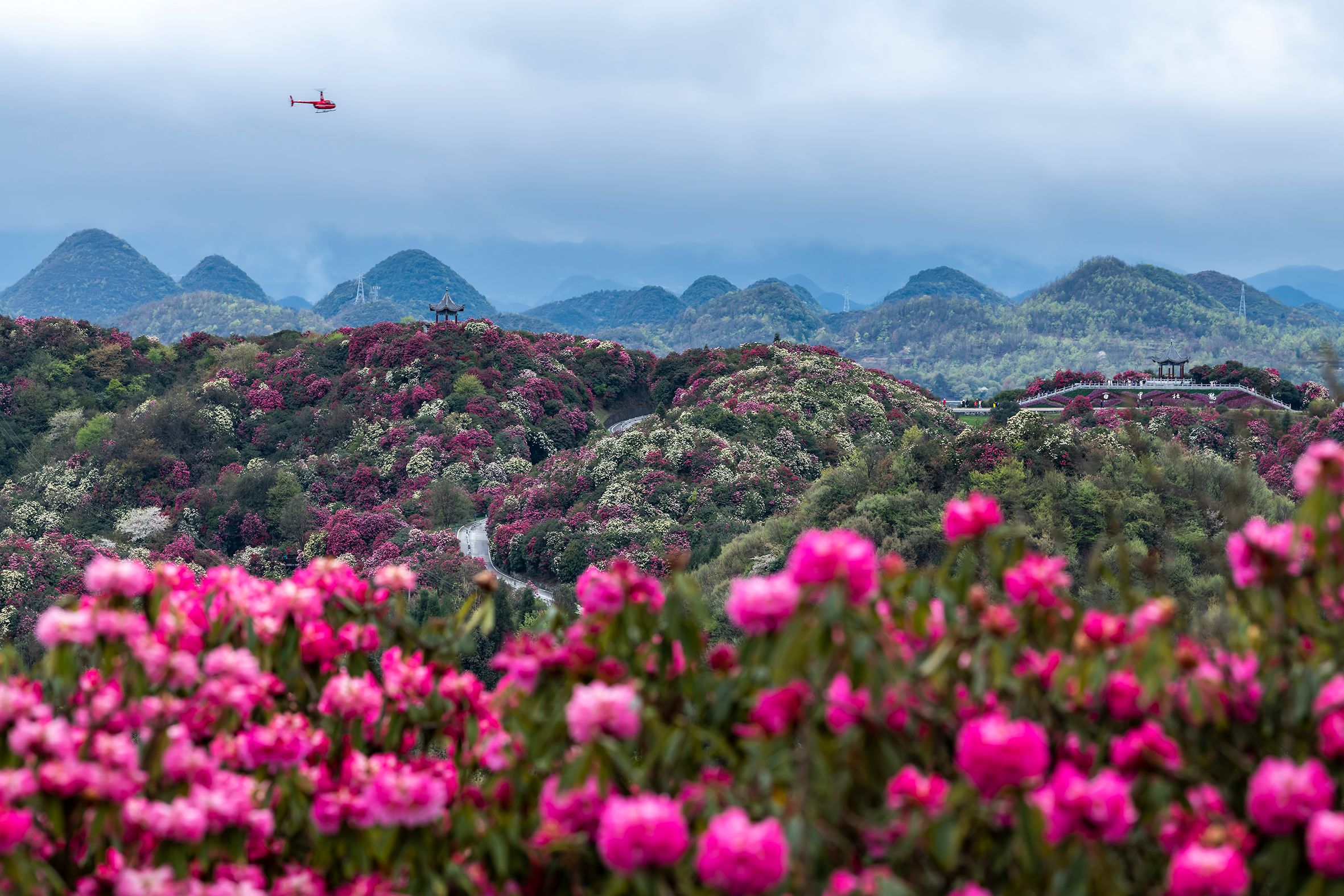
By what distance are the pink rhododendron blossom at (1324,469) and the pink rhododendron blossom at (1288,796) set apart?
0.55 m

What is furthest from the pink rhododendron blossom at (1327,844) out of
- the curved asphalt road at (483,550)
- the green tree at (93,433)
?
the green tree at (93,433)

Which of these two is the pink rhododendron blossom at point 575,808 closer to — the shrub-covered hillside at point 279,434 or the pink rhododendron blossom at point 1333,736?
the pink rhododendron blossom at point 1333,736

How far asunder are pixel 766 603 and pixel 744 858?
1.57 ft

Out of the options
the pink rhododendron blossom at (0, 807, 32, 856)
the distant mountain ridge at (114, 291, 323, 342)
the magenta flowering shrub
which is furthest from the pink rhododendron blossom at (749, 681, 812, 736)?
the distant mountain ridge at (114, 291, 323, 342)

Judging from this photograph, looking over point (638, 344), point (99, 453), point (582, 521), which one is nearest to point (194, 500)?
point (99, 453)

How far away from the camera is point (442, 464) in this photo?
31.6 m

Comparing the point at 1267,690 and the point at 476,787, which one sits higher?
the point at 1267,690

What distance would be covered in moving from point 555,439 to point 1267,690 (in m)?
34.7

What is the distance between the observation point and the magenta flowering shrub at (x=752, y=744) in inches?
69.6

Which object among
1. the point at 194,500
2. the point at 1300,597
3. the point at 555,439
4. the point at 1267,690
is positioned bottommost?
the point at 194,500

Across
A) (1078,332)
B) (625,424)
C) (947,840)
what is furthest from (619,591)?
(1078,332)

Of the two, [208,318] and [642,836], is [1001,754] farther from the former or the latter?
[208,318]

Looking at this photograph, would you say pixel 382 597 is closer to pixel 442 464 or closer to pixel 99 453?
pixel 442 464

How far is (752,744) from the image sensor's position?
6.61 ft
